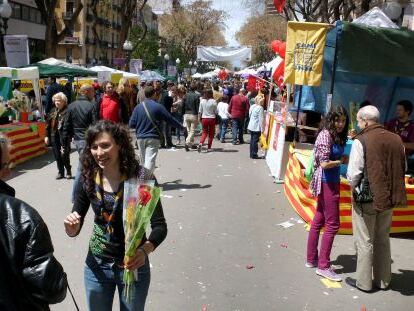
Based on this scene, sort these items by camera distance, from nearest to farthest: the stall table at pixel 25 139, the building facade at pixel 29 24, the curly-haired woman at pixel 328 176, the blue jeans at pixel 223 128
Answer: the curly-haired woman at pixel 328 176, the stall table at pixel 25 139, the blue jeans at pixel 223 128, the building facade at pixel 29 24

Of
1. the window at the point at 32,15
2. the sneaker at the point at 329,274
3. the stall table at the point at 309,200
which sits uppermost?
the window at the point at 32,15

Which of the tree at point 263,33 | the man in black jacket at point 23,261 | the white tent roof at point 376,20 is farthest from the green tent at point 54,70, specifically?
the tree at point 263,33

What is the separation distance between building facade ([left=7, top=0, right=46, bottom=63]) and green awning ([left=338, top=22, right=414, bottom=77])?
106 ft

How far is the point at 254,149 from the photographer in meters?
12.5

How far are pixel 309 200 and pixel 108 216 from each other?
454 centimetres

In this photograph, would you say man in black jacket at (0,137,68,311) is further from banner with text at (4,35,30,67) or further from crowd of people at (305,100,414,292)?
banner with text at (4,35,30,67)

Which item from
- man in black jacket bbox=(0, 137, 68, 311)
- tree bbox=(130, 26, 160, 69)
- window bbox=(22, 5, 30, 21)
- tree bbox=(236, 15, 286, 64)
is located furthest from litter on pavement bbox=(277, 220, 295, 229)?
tree bbox=(236, 15, 286, 64)

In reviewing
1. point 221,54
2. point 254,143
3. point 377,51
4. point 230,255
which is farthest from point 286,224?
point 221,54

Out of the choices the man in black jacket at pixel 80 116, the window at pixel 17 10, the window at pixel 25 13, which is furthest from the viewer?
the window at pixel 25 13

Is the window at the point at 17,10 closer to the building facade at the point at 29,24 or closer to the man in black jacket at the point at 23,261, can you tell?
the building facade at the point at 29,24

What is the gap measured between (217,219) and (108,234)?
4.29 m

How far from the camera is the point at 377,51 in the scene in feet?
23.9

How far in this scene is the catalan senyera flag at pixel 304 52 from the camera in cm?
718

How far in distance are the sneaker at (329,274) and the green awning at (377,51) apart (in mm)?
3583
